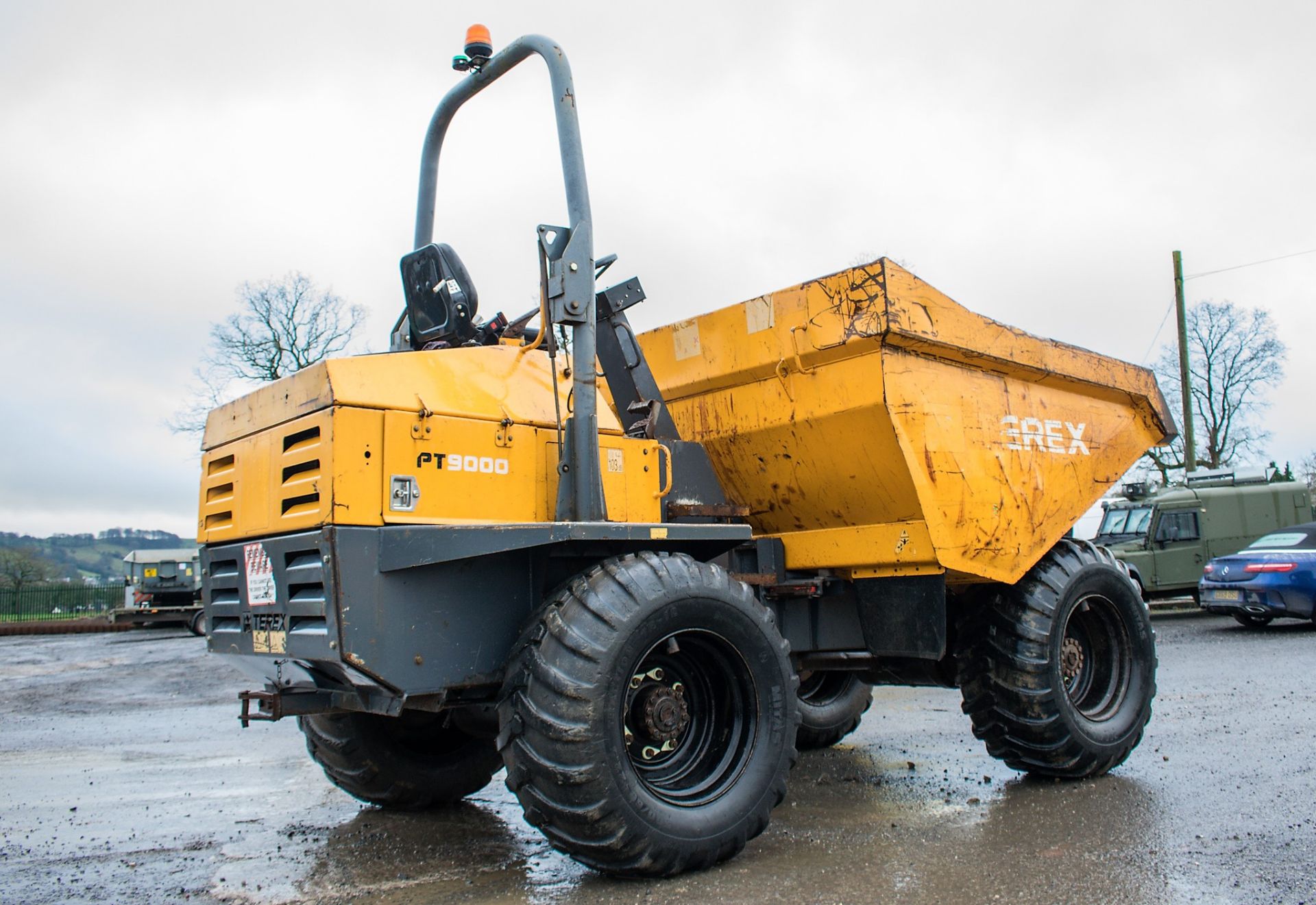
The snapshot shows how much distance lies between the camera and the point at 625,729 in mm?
4340

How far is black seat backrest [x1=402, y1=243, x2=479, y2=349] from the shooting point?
4.82 meters

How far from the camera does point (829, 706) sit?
287 inches

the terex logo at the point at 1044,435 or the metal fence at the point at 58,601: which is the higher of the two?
the terex logo at the point at 1044,435

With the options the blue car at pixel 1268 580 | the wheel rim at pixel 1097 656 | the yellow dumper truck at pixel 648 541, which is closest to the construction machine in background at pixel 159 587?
the blue car at pixel 1268 580

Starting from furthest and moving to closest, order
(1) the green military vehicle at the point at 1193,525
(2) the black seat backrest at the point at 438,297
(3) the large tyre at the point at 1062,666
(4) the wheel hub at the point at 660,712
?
(1) the green military vehicle at the point at 1193,525
(3) the large tyre at the point at 1062,666
(2) the black seat backrest at the point at 438,297
(4) the wheel hub at the point at 660,712

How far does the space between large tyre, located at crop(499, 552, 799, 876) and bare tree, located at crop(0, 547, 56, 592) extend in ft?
146

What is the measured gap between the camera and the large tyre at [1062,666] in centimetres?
568

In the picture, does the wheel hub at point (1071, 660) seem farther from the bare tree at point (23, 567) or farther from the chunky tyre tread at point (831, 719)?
the bare tree at point (23, 567)

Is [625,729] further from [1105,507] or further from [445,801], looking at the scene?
[1105,507]

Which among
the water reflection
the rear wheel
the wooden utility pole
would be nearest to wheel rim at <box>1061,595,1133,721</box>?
the water reflection

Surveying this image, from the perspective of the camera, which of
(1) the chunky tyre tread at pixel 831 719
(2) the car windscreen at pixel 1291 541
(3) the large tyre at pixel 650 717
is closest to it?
(3) the large tyre at pixel 650 717

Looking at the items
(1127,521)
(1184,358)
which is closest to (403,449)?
(1127,521)

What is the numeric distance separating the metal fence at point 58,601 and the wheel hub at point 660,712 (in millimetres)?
36646

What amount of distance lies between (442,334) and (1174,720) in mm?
6214
